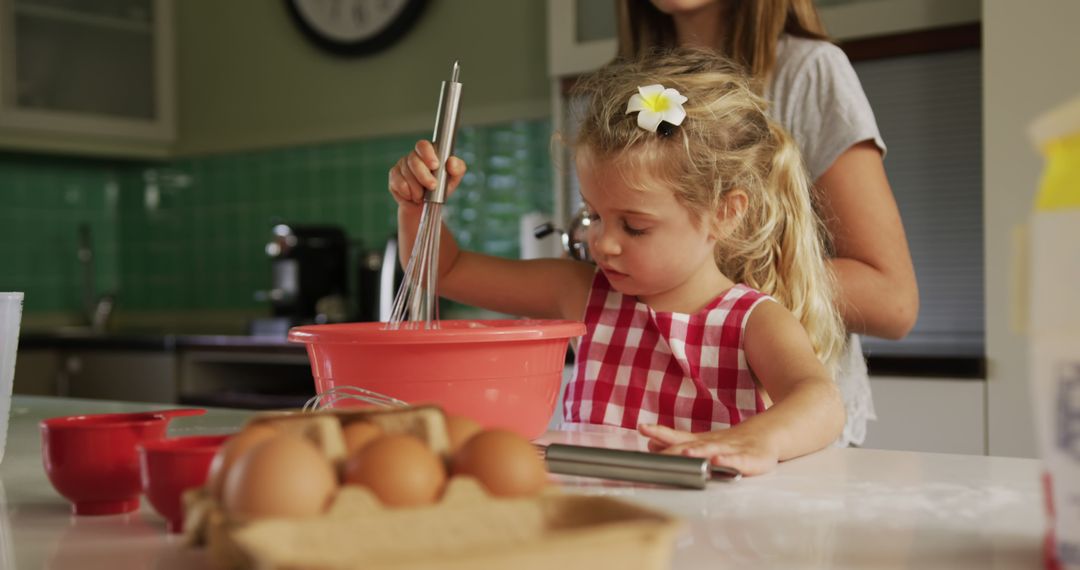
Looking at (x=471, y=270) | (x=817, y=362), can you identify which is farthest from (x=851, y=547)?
(x=471, y=270)

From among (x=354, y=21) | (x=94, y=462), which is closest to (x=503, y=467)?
(x=94, y=462)

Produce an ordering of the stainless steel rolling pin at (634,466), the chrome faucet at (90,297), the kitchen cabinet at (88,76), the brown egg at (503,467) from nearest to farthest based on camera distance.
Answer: the brown egg at (503,467) < the stainless steel rolling pin at (634,466) < the kitchen cabinet at (88,76) < the chrome faucet at (90,297)

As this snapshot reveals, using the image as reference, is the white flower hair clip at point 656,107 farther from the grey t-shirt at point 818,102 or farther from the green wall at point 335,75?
the green wall at point 335,75

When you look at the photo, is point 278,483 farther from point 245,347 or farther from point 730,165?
point 245,347

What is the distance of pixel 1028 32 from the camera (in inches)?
75.0

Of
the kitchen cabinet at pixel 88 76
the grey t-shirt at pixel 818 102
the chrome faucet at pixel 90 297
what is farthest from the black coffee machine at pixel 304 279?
the grey t-shirt at pixel 818 102

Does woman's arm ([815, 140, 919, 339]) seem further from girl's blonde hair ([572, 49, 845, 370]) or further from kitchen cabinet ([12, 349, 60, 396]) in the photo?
kitchen cabinet ([12, 349, 60, 396])

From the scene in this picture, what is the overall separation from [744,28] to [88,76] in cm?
276

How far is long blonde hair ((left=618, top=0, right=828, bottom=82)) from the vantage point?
1413 millimetres

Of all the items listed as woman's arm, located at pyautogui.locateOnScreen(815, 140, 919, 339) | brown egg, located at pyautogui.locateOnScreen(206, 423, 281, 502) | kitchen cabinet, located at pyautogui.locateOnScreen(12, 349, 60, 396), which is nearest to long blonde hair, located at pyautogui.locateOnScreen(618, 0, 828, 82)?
woman's arm, located at pyautogui.locateOnScreen(815, 140, 919, 339)

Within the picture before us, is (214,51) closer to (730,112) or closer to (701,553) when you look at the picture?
(730,112)

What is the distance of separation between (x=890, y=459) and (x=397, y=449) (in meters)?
0.53

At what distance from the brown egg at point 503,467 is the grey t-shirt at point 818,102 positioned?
0.95 metres

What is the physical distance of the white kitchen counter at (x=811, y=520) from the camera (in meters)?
0.58
